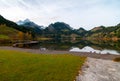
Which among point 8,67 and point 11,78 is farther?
point 8,67

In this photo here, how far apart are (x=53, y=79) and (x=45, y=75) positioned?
5.45 ft

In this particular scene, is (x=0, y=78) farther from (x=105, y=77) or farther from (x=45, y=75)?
(x=105, y=77)

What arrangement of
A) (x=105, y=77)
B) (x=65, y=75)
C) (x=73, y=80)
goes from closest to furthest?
(x=73, y=80) < (x=65, y=75) < (x=105, y=77)

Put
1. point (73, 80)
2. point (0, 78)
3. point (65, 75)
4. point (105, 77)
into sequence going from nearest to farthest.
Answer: point (0, 78) → point (73, 80) → point (65, 75) → point (105, 77)

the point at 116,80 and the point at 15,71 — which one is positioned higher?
the point at 15,71

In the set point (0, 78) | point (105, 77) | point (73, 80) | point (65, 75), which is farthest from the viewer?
point (105, 77)

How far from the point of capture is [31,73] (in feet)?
71.9

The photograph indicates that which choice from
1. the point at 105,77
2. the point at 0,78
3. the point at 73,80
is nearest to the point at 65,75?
the point at 73,80

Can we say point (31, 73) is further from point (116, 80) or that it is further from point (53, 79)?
point (116, 80)

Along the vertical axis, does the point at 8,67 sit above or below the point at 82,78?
above

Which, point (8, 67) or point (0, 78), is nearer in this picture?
point (0, 78)

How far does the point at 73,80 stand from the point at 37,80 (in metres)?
4.26

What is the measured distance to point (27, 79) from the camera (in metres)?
19.5

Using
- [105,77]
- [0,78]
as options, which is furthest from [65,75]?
[0,78]
